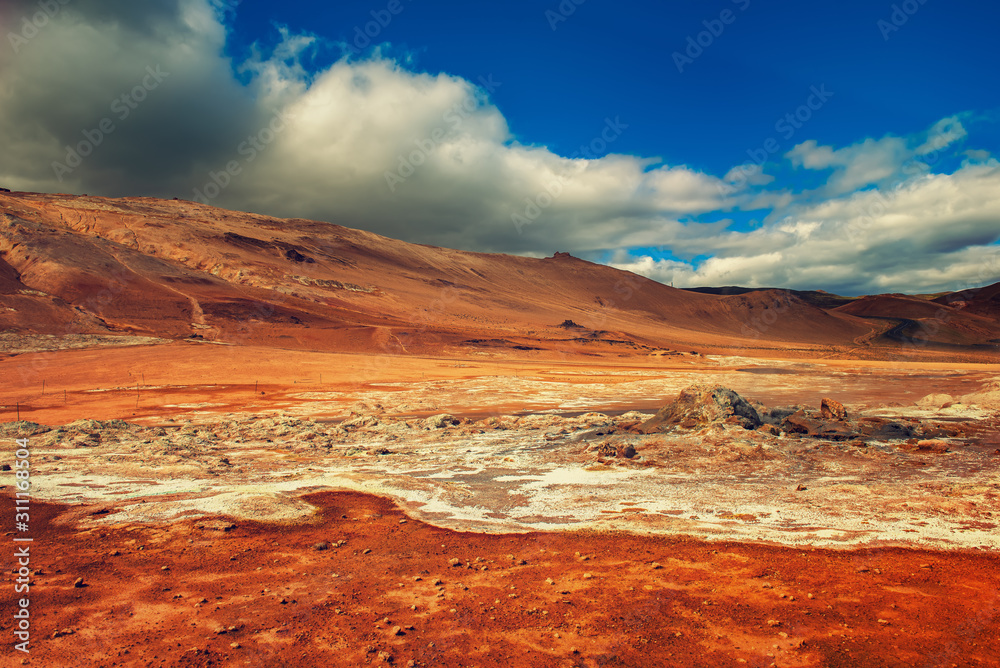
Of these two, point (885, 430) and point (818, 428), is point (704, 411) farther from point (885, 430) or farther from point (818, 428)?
point (885, 430)

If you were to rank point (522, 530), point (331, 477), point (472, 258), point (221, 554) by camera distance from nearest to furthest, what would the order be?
point (221, 554)
point (522, 530)
point (331, 477)
point (472, 258)

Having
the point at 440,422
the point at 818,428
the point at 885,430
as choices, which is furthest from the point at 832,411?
the point at 440,422

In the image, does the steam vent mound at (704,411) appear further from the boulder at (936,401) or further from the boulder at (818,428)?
the boulder at (936,401)

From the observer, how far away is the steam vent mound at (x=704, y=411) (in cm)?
1457

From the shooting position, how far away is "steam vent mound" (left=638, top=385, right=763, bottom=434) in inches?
574

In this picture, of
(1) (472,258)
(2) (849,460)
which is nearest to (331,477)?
(2) (849,460)

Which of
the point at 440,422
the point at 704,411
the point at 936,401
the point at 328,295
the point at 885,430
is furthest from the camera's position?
the point at 328,295

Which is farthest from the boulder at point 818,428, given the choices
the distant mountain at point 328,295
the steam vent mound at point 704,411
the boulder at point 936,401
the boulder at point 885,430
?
the distant mountain at point 328,295

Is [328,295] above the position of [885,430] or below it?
above

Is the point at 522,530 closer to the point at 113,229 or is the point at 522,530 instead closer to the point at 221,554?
the point at 221,554

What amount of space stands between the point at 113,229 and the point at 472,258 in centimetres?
7350

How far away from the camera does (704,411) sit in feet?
48.8

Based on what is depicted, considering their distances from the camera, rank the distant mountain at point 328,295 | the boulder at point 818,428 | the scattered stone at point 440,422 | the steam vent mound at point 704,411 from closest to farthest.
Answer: the boulder at point 818,428 → the steam vent mound at point 704,411 → the scattered stone at point 440,422 → the distant mountain at point 328,295

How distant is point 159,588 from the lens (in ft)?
17.8
